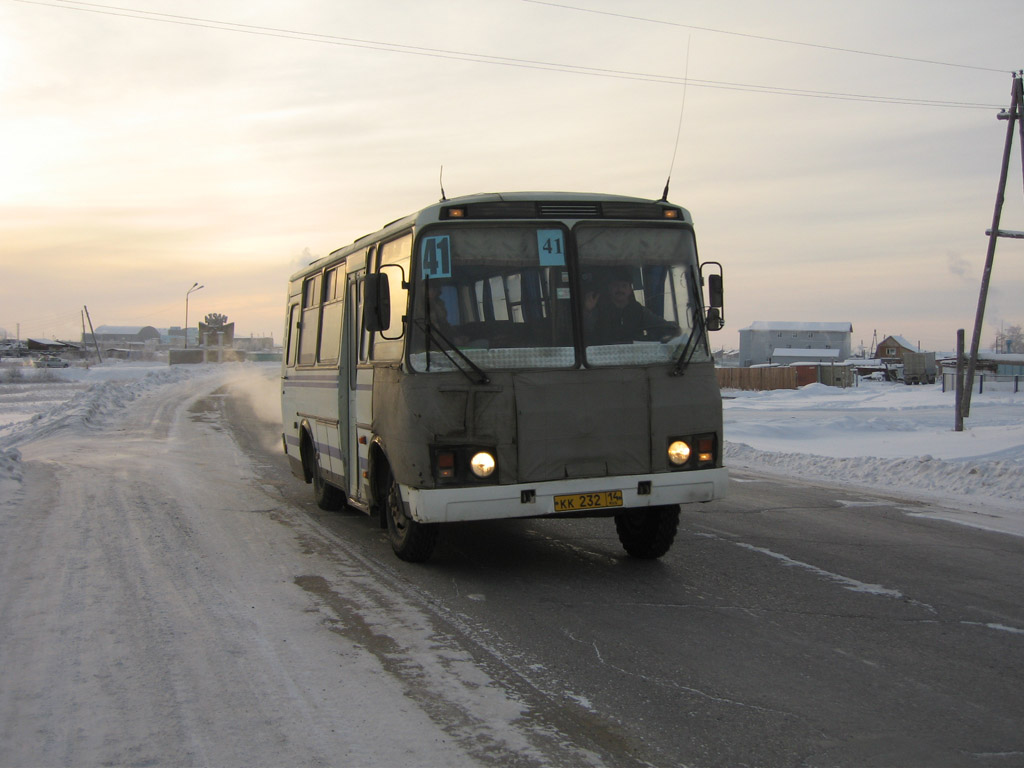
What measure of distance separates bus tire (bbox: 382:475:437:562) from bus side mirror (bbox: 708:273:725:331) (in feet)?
8.93

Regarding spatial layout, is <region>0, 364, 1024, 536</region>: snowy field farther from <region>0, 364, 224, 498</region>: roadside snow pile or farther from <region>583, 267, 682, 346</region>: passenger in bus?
<region>583, 267, 682, 346</region>: passenger in bus

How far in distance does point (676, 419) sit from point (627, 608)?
155 centimetres

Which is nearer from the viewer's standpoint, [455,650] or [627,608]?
[455,650]

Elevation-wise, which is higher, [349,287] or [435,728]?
[349,287]

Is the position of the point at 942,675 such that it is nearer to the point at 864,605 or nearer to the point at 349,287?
the point at 864,605

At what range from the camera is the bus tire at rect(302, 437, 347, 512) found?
35.7 ft

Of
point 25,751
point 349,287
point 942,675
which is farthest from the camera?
point 349,287

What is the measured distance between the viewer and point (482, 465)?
6.84 meters

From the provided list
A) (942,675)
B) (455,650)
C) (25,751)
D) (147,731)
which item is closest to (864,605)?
(942,675)

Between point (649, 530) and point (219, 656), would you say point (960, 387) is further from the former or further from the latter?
point (219, 656)

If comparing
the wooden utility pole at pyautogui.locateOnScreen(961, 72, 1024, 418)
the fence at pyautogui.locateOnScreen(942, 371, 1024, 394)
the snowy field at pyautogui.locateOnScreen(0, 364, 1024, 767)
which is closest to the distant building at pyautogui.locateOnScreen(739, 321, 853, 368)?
the fence at pyautogui.locateOnScreen(942, 371, 1024, 394)

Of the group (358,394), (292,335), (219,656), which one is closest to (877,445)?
(292,335)

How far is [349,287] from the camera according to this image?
9469 mm

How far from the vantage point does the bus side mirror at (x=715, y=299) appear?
25.0 ft
